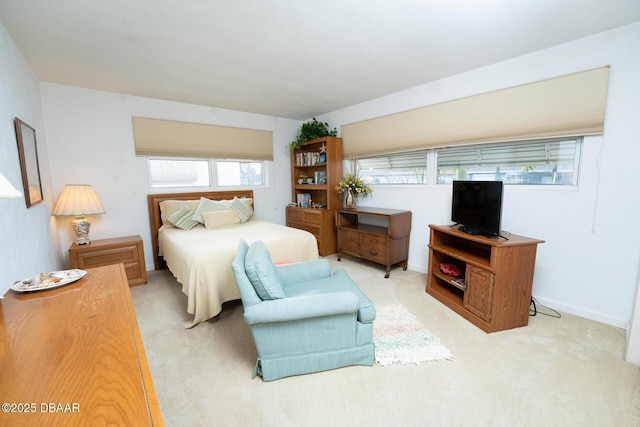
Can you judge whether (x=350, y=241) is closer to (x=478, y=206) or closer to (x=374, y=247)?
(x=374, y=247)

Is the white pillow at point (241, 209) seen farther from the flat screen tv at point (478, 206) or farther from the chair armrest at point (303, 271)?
the flat screen tv at point (478, 206)

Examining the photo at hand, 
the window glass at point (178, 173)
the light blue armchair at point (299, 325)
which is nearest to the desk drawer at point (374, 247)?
the light blue armchair at point (299, 325)

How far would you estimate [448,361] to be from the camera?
6.35ft

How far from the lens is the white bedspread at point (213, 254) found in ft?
7.77

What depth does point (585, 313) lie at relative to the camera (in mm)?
2461

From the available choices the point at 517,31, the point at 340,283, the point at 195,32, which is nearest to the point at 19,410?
the point at 340,283

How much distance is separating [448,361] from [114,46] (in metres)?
3.68

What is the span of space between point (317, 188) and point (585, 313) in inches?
141

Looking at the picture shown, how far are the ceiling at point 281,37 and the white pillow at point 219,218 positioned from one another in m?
1.63

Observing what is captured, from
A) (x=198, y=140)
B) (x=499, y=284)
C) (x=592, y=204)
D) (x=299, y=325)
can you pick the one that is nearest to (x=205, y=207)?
(x=198, y=140)

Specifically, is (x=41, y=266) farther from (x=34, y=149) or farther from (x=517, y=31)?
(x=517, y=31)

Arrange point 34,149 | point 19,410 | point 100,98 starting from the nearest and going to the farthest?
point 19,410, point 34,149, point 100,98

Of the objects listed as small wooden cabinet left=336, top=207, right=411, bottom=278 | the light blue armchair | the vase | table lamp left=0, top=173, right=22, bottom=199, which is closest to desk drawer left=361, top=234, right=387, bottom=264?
small wooden cabinet left=336, top=207, right=411, bottom=278

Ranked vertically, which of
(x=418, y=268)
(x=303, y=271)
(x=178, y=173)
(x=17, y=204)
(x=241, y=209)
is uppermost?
(x=178, y=173)
